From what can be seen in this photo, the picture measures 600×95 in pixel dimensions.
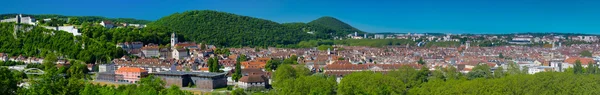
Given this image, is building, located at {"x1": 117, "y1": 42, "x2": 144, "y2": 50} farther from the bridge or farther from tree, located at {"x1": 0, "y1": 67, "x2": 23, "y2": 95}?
tree, located at {"x1": 0, "y1": 67, "x2": 23, "y2": 95}

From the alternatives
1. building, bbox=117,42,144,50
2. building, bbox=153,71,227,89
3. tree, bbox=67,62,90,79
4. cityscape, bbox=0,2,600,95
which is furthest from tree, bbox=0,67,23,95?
building, bbox=117,42,144,50

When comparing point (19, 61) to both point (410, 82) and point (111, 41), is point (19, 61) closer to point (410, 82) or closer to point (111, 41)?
point (111, 41)

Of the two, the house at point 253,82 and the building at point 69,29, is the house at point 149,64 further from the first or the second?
the building at point 69,29

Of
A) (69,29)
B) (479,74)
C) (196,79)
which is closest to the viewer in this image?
(196,79)

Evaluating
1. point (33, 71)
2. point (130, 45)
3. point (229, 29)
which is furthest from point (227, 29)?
point (33, 71)

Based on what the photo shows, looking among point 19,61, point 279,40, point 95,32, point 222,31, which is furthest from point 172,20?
point 19,61

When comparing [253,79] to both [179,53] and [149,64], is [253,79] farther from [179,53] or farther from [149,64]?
[179,53]
